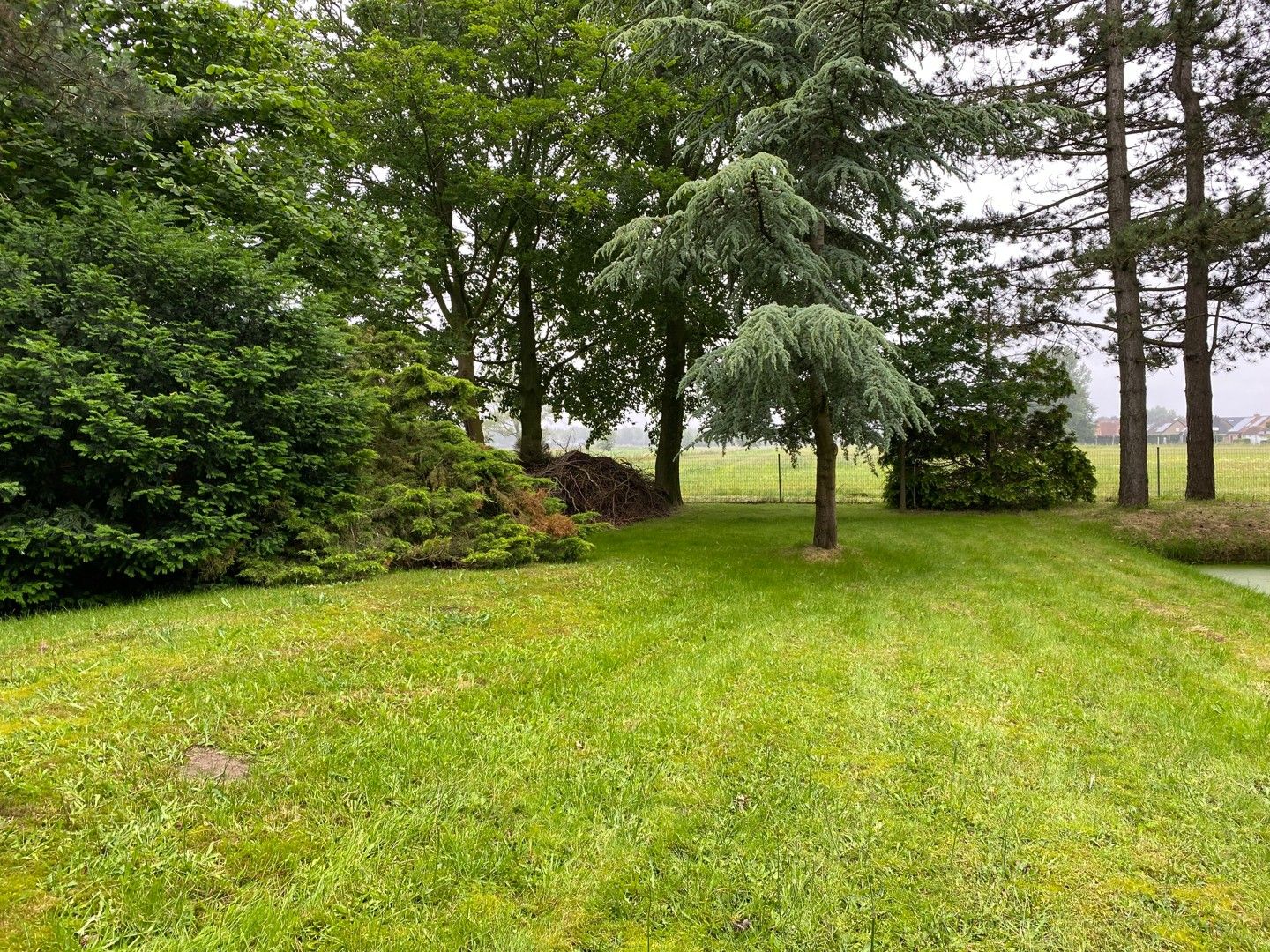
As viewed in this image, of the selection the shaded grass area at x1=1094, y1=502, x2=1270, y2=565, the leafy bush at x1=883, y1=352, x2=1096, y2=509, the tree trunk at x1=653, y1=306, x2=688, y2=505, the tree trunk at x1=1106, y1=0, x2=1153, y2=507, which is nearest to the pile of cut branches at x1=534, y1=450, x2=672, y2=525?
the tree trunk at x1=653, y1=306, x2=688, y2=505

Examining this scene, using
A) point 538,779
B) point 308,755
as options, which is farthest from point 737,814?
point 308,755

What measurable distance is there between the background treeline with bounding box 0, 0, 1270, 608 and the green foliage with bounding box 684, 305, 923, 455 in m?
0.05

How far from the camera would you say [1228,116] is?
9203mm

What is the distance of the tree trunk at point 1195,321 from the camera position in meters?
9.67

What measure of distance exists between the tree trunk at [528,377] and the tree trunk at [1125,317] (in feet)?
36.8

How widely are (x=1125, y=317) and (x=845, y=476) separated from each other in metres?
9.35

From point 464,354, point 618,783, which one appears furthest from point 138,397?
point 464,354

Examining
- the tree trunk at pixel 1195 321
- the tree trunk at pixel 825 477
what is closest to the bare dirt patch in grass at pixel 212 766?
the tree trunk at pixel 825 477

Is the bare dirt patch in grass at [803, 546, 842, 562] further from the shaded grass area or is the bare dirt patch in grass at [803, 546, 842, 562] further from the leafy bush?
the leafy bush

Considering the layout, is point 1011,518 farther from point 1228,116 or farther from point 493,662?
point 493,662

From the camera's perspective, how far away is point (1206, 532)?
27.1 ft

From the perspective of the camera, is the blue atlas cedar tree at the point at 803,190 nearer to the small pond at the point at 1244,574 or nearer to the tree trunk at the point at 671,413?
the small pond at the point at 1244,574

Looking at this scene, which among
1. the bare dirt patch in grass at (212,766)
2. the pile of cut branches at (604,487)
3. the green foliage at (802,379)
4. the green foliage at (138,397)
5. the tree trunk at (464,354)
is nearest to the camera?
the bare dirt patch in grass at (212,766)

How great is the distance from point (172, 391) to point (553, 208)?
8593mm
